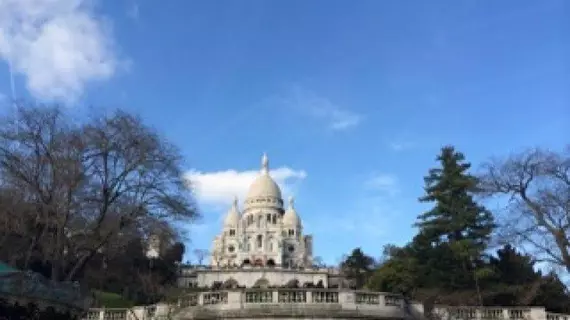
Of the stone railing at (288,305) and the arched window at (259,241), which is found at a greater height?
the arched window at (259,241)

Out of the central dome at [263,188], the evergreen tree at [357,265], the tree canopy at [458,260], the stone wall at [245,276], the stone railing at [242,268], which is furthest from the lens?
the central dome at [263,188]

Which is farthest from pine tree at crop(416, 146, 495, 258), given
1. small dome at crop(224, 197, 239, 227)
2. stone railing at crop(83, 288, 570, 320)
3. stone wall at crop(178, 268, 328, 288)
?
small dome at crop(224, 197, 239, 227)

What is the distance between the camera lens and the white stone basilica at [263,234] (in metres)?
117

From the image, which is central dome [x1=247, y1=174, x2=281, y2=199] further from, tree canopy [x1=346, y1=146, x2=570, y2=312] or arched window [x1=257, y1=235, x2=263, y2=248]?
tree canopy [x1=346, y1=146, x2=570, y2=312]

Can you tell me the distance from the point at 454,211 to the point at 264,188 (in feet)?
261

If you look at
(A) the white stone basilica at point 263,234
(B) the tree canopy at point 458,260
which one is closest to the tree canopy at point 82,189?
(B) the tree canopy at point 458,260

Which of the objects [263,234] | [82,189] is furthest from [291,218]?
[82,189]

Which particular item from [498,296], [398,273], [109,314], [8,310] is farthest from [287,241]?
[8,310]

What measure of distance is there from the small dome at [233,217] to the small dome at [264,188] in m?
4.42

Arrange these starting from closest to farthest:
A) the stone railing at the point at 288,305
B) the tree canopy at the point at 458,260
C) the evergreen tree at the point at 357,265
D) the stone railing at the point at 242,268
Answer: the stone railing at the point at 288,305 → the tree canopy at the point at 458,260 → the evergreen tree at the point at 357,265 → the stone railing at the point at 242,268

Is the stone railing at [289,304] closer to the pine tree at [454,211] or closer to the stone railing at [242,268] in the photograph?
the pine tree at [454,211]

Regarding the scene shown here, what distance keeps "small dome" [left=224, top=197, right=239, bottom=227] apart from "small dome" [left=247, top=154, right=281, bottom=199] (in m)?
4.42

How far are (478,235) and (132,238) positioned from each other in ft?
89.5

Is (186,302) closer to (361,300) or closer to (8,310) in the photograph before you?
(361,300)
